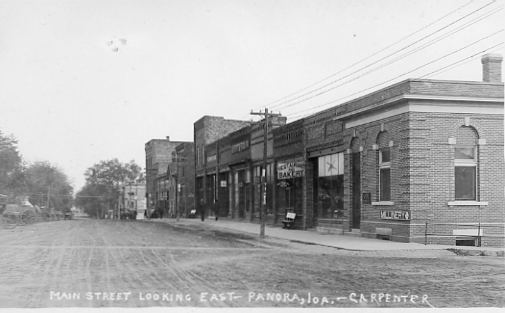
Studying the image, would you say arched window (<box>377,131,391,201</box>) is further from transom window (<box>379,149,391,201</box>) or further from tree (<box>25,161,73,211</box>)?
tree (<box>25,161,73,211</box>)

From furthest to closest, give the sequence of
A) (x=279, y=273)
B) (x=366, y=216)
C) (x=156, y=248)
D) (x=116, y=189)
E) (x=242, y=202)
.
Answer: (x=116, y=189), (x=242, y=202), (x=366, y=216), (x=156, y=248), (x=279, y=273)

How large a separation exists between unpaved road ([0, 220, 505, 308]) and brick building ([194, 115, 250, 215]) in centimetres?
2992

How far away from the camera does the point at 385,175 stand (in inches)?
834

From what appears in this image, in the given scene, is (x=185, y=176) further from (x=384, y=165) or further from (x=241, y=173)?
(x=384, y=165)

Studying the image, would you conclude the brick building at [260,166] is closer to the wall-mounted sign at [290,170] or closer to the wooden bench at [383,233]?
the wall-mounted sign at [290,170]

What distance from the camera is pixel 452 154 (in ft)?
63.3

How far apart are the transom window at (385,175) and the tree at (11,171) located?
14090mm

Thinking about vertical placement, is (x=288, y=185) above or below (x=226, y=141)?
below

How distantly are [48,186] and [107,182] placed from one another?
1140 inches

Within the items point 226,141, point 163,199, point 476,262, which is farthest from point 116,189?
point 476,262

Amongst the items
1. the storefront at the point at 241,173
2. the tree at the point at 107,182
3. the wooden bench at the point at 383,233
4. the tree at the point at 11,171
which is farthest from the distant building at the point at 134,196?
the wooden bench at the point at 383,233

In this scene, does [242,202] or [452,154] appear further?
[242,202]

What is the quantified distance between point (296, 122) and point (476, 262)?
16.0m

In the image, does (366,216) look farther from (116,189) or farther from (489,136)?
(116,189)
